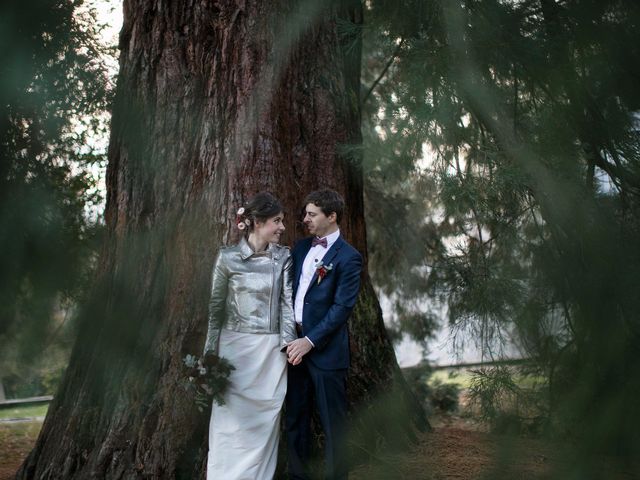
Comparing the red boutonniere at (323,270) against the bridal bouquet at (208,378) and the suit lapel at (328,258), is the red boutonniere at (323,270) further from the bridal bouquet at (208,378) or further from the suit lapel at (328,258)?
the bridal bouquet at (208,378)

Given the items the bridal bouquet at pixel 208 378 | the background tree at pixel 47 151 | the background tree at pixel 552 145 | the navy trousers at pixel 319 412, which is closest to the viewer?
the bridal bouquet at pixel 208 378

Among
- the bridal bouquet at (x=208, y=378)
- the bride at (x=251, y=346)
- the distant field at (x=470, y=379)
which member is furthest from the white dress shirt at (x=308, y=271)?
the distant field at (x=470, y=379)

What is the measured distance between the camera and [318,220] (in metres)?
4.26

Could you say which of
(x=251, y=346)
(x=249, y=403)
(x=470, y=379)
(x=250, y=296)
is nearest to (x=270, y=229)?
(x=250, y=296)

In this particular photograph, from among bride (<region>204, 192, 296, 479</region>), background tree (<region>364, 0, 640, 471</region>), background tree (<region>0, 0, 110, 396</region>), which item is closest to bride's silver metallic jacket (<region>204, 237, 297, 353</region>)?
bride (<region>204, 192, 296, 479</region>)

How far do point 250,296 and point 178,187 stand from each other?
4.11 feet

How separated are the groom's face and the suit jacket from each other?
0.09 meters

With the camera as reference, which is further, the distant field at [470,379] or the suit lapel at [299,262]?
the distant field at [470,379]

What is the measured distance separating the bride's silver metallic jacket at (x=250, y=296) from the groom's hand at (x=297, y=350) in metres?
0.06

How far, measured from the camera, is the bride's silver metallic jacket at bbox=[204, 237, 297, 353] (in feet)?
13.6

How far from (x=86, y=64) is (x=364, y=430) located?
14.0 feet

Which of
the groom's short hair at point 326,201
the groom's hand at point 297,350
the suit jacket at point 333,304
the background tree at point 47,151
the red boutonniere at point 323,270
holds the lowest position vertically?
the groom's hand at point 297,350

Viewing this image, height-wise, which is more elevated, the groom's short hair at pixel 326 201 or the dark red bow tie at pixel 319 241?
the groom's short hair at pixel 326 201

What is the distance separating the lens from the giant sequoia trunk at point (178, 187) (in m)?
4.84
